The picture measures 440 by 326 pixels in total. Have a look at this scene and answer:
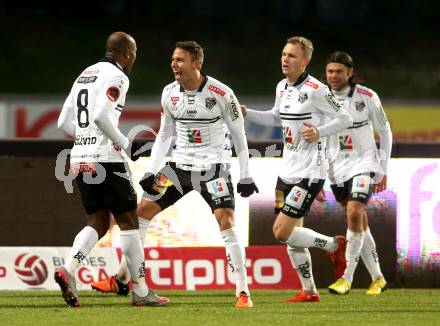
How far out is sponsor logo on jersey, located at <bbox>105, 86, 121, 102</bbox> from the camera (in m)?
9.07

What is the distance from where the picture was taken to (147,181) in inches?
379

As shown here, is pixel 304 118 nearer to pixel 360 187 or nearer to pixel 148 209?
pixel 360 187

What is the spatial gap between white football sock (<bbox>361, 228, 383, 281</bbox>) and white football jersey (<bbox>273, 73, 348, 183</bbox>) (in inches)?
51.8

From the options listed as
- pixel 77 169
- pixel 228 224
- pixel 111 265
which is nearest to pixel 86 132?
pixel 77 169

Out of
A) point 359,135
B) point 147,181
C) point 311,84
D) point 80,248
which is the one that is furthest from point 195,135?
point 359,135

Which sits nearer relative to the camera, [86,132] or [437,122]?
[86,132]

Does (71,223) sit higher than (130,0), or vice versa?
(130,0)

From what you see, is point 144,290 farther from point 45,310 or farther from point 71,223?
point 71,223

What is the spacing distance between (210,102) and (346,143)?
1.96 metres

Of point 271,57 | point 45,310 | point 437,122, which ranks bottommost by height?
point 45,310

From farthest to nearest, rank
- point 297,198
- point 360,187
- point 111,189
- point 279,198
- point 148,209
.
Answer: point 360,187, point 279,198, point 297,198, point 148,209, point 111,189

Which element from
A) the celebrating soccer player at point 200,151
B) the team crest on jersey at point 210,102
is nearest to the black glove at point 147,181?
the celebrating soccer player at point 200,151

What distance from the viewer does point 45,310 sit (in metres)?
9.17

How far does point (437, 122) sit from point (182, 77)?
40.4ft
